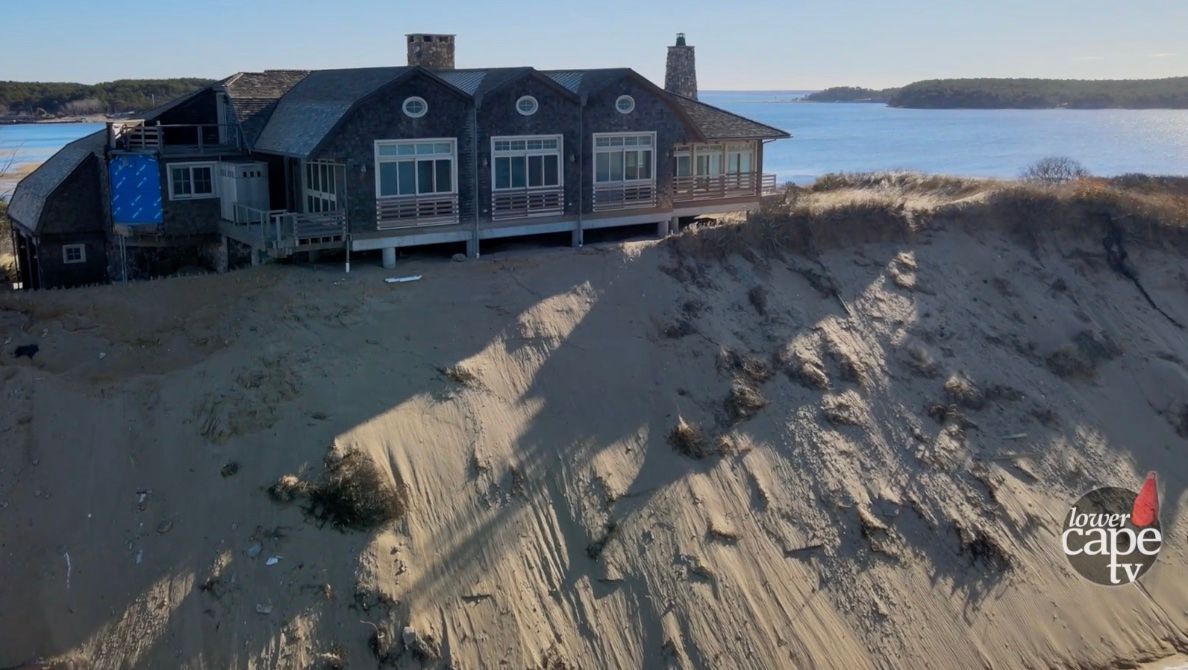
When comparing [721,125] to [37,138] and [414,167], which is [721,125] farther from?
[37,138]

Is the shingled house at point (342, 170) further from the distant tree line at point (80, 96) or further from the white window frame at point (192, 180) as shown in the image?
the distant tree line at point (80, 96)

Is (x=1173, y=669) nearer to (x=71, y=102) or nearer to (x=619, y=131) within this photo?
(x=619, y=131)

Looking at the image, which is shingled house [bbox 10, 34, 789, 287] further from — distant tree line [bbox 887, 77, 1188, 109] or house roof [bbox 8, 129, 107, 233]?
distant tree line [bbox 887, 77, 1188, 109]

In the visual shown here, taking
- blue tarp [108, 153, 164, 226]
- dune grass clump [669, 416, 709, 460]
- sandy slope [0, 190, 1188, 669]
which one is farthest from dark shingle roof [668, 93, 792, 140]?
blue tarp [108, 153, 164, 226]

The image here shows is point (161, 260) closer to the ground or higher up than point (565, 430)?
higher up

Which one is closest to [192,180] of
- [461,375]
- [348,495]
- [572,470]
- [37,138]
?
[461,375]

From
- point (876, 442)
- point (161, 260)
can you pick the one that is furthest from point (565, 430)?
point (161, 260)

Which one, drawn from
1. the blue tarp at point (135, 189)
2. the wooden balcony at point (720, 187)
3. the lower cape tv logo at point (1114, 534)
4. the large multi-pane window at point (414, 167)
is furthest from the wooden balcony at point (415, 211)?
the lower cape tv logo at point (1114, 534)
